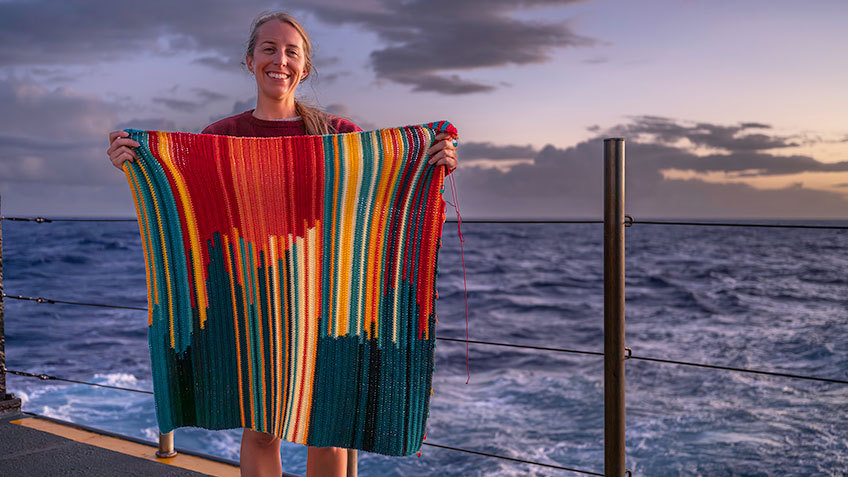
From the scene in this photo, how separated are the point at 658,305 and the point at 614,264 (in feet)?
35.5

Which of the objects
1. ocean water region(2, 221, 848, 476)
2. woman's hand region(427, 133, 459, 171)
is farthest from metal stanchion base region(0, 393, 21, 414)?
ocean water region(2, 221, 848, 476)

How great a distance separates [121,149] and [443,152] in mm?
694

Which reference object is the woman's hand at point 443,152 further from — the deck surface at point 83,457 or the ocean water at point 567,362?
the ocean water at point 567,362

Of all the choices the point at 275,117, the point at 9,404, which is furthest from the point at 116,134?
the point at 9,404

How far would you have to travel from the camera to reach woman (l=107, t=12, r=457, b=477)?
130 cm

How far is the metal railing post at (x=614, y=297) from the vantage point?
1331 mm

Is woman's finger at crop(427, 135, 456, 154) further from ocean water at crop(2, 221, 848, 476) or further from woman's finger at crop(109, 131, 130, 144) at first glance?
ocean water at crop(2, 221, 848, 476)

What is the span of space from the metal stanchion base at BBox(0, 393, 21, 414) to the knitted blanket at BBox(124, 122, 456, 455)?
1338 mm

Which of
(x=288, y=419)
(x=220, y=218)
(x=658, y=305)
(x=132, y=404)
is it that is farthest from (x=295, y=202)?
(x=658, y=305)

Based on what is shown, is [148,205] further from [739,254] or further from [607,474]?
[739,254]

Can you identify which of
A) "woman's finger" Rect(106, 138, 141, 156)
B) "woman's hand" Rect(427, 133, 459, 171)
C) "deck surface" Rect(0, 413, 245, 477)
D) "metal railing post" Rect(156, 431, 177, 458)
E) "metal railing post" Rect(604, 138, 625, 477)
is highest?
"woman's finger" Rect(106, 138, 141, 156)

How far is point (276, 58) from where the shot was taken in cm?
129

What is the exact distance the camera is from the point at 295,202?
1.29 metres

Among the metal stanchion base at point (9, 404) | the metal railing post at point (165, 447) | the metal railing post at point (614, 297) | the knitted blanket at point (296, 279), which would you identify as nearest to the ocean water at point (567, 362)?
the metal stanchion base at point (9, 404)
